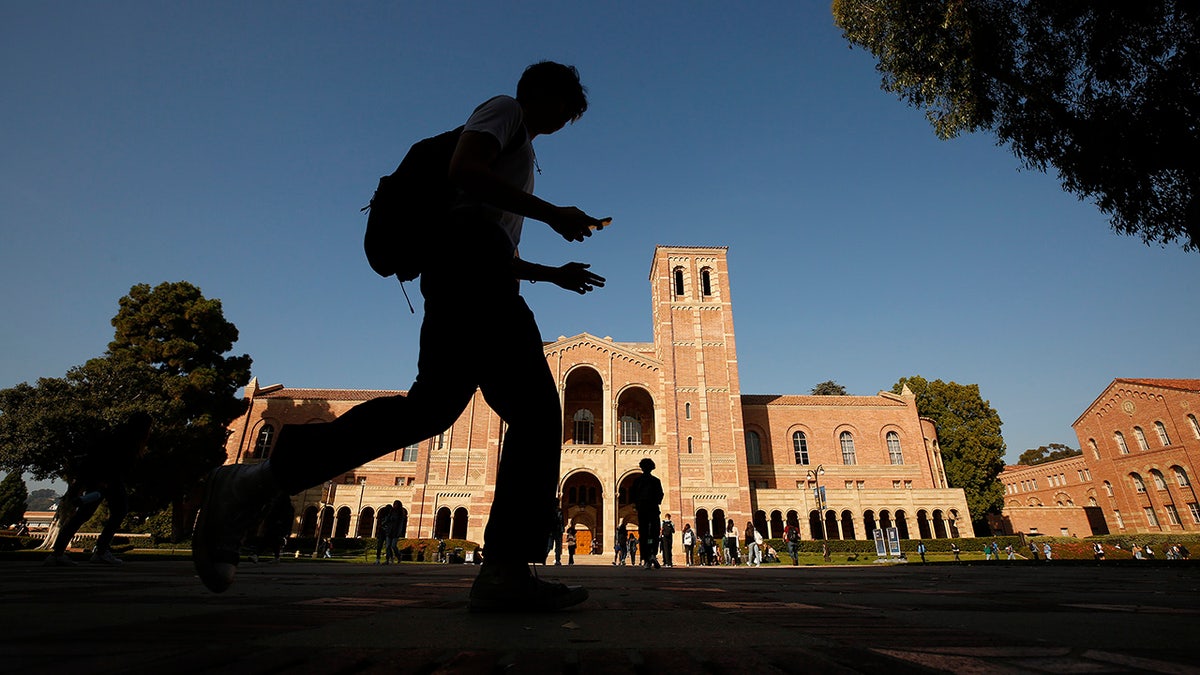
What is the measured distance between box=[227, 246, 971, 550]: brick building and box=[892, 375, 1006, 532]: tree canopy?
4.98ft

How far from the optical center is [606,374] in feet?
111

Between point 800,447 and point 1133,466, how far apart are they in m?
23.4

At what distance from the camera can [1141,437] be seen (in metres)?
37.4

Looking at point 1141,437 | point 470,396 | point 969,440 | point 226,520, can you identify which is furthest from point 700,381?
point 226,520

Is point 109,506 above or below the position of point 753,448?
below

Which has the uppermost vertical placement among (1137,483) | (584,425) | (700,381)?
(700,381)

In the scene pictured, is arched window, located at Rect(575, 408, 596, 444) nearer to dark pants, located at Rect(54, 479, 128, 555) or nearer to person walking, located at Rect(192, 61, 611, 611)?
dark pants, located at Rect(54, 479, 128, 555)

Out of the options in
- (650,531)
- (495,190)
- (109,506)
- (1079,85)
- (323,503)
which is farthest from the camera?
(323,503)

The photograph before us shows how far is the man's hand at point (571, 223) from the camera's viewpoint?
1987 mm

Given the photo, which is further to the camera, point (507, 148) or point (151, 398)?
point (151, 398)

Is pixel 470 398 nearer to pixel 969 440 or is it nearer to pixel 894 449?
pixel 894 449

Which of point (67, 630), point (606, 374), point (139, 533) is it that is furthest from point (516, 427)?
point (139, 533)

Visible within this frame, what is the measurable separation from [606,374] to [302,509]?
20.6 metres

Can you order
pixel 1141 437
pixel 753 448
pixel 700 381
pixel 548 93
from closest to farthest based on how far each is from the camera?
pixel 548 93 → pixel 700 381 → pixel 1141 437 → pixel 753 448
